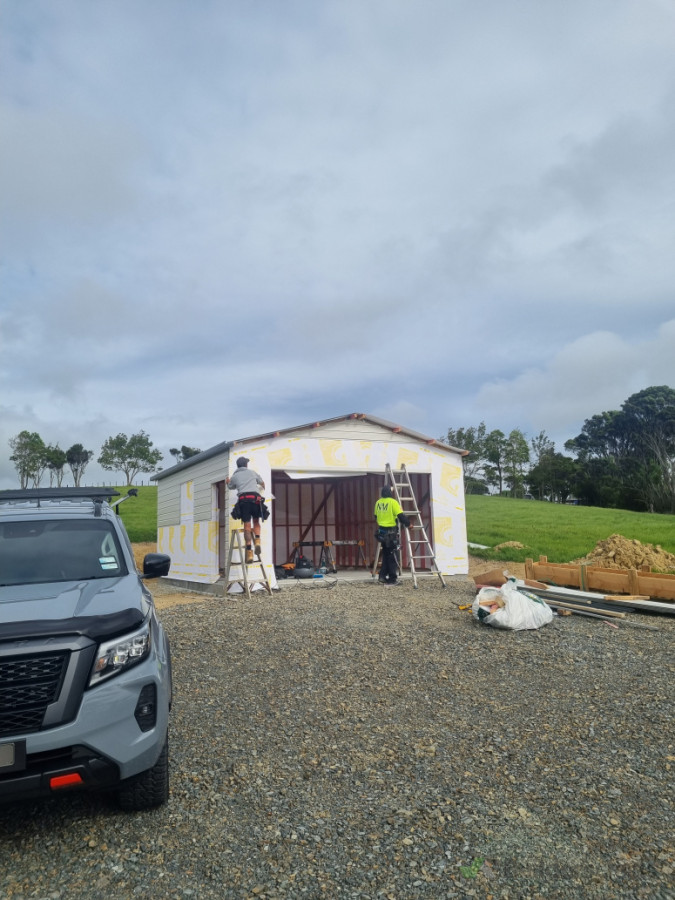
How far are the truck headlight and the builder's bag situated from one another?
5711 mm

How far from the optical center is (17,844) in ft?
10.2

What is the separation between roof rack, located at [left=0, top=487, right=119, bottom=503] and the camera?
545 cm

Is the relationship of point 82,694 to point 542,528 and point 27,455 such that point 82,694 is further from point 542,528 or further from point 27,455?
point 27,455

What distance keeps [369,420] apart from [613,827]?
11.9 meters

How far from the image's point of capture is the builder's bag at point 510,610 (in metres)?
7.85

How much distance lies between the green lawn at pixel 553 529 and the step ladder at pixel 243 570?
26.5ft

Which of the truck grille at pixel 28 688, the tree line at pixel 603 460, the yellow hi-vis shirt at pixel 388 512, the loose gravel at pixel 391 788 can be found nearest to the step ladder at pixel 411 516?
the yellow hi-vis shirt at pixel 388 512

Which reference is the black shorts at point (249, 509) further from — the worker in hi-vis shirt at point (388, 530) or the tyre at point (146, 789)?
the tyre at point (146, 789)

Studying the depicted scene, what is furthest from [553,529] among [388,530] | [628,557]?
[388,530]

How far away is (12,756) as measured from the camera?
2.83 metres

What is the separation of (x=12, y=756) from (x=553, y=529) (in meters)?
23.9

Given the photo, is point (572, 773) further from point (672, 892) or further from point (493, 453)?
point (493, 453)

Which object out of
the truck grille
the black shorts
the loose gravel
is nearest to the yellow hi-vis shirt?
the black shorts

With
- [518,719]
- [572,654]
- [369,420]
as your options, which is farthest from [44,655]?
[369,420]
